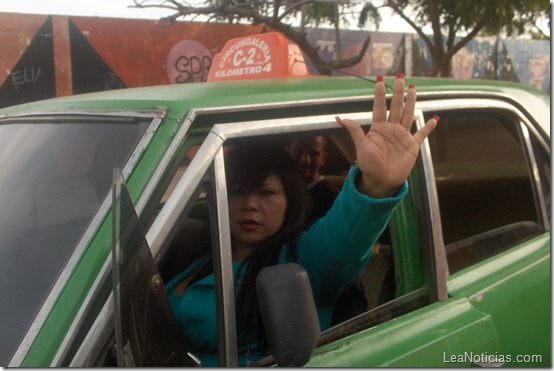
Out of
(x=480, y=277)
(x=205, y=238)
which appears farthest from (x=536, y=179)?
(x=205, y=238)

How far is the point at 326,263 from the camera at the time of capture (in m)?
1.73

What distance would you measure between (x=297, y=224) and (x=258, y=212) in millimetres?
119

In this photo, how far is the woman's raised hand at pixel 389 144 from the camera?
5.21ft

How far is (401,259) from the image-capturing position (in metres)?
1.94

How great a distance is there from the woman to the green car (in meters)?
0.09

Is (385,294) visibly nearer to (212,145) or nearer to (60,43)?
(212,145)

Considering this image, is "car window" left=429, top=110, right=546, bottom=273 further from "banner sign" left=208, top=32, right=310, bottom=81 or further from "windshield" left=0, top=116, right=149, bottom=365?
"windshield" left=0, top=116, right=149, bottom=365

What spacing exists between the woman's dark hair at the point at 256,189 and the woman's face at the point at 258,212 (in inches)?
0.6

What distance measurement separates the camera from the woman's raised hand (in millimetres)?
1587

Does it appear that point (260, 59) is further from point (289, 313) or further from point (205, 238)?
point (289, 313)

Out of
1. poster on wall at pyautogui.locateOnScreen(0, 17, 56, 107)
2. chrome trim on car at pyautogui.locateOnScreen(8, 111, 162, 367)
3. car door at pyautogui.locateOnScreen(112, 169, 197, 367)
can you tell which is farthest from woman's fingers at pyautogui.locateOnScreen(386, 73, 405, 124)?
poster on wall at pyautogui.locateOnScreen(0, 17, 56, 107)

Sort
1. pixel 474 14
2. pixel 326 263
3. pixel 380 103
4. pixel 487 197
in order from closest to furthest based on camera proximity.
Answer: pixel 380 103
pixel 326 263
pixel 487 197
pixel 474 14

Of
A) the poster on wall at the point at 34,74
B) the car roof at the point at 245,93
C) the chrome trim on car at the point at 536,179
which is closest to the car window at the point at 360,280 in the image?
the car roof at the point at 245,93

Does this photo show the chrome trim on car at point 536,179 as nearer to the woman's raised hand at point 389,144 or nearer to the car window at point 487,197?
the car window at point 487,197
